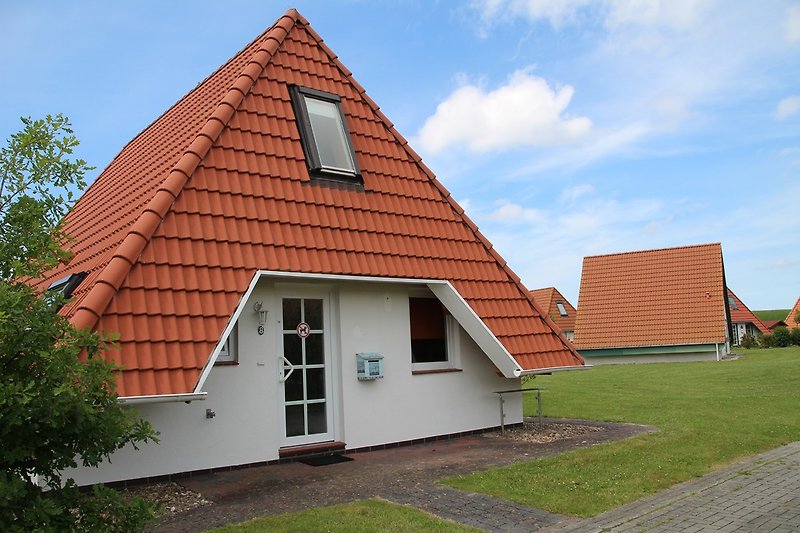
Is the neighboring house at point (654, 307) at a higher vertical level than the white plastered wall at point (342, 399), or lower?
higher

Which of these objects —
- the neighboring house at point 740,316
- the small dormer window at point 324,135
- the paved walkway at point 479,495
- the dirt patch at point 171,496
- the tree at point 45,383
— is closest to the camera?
the tree at point 45,383

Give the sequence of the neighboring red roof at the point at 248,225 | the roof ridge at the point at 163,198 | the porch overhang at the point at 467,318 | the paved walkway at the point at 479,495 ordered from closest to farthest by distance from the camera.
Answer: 1. the paved walkway at the point at 479,495
2. the roof ridge at the point at 163,198
3. the neighboring red roof at the point at 248,225
4. the porch overhang at the point at 467,318

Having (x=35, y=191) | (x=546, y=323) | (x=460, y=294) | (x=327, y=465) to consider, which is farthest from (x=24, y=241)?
(x=546, y=323)

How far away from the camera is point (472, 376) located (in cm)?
1075

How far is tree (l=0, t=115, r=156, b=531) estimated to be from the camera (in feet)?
12.0

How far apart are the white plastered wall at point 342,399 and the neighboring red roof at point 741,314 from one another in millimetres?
47113

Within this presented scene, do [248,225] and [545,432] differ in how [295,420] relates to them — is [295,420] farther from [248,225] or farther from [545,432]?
[545,432]

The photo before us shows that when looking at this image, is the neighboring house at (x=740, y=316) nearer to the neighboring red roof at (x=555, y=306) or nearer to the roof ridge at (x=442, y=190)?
the neighboring red roof at (x=555, y=306)

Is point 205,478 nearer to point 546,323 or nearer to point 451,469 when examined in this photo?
point 451,469

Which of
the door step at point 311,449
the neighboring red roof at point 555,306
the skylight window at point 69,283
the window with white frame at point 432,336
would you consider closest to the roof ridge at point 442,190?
the window with white frame at point 432,336

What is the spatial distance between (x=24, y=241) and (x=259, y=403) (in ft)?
15.5

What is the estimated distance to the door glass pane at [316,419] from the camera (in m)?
9.09

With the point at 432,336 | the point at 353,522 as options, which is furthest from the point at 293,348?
the point at 353,522

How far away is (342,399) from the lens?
9.20 metres
